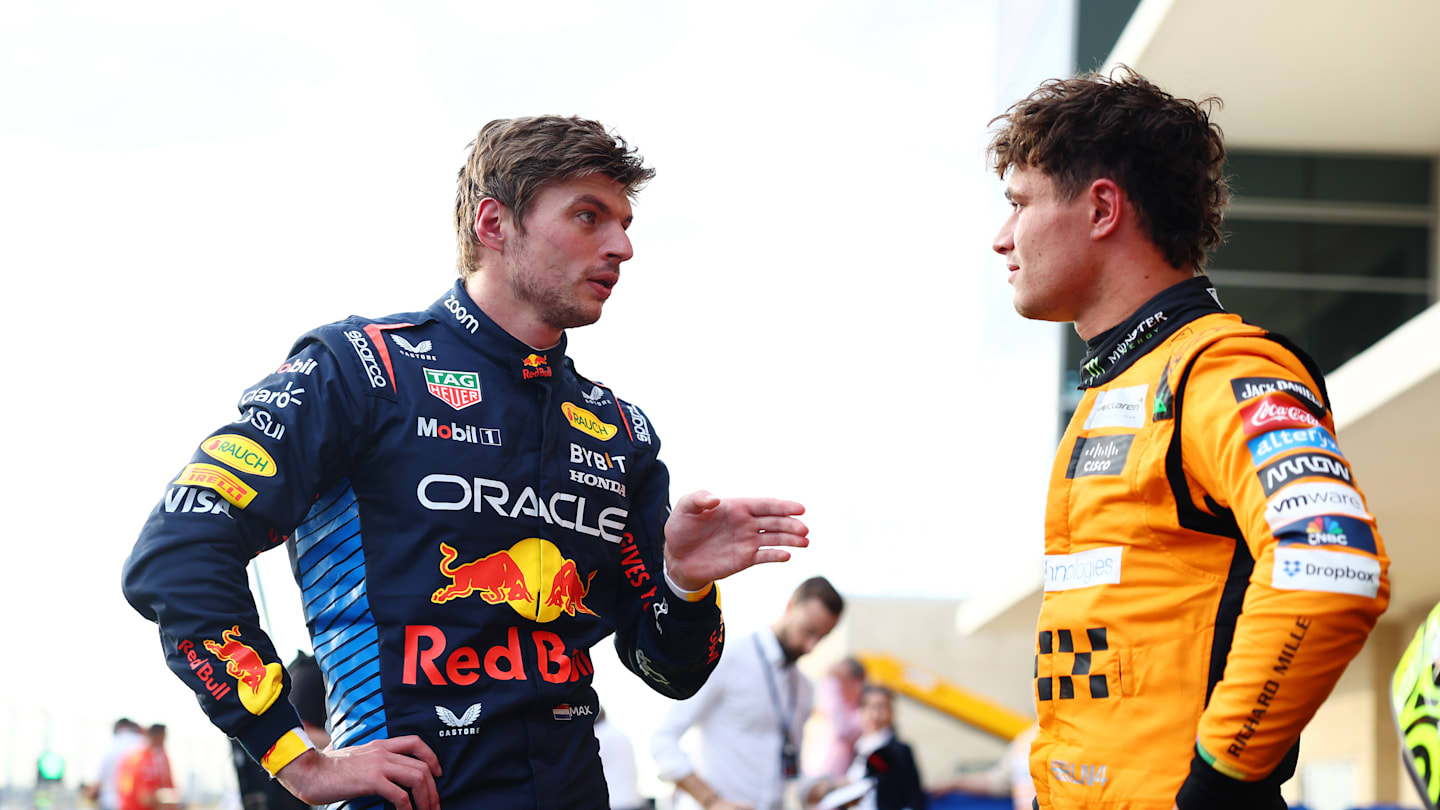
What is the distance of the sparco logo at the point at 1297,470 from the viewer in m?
2.12

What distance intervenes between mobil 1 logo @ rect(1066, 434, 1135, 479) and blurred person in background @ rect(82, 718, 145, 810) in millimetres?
11822

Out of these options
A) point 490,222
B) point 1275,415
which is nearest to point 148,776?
point 490,222

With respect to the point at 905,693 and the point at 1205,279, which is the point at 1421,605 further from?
the point at 1205,279

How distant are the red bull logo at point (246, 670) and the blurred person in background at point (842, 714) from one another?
7.84m

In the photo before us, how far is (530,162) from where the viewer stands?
123 inches

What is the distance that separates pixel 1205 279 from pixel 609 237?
130 cm

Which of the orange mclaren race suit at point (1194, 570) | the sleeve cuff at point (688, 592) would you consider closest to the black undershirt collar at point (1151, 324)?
the orange mclaren race suit at point (1194, 570)

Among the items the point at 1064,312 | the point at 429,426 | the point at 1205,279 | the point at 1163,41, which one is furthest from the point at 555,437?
the point at 1163,41

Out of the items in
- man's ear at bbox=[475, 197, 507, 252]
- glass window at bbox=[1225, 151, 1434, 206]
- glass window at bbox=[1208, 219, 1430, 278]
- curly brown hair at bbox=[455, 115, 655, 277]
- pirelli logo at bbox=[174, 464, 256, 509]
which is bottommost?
pirelli logo at bbox=[174, 464, 256, 509]

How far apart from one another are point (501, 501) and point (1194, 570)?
4.39 feet

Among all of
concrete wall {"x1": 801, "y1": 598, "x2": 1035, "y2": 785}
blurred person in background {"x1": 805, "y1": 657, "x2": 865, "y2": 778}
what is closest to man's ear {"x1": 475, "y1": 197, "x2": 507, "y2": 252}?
blurred person in background {"x1": 805, "y1": 657, "x2": 865, "y2": 778}

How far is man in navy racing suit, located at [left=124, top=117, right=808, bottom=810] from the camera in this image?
2.50 m

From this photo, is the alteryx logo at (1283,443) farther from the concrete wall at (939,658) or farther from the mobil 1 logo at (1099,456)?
the concrete wall at (939,658)

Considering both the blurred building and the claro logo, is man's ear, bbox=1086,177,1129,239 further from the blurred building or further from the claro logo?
the blurred building
